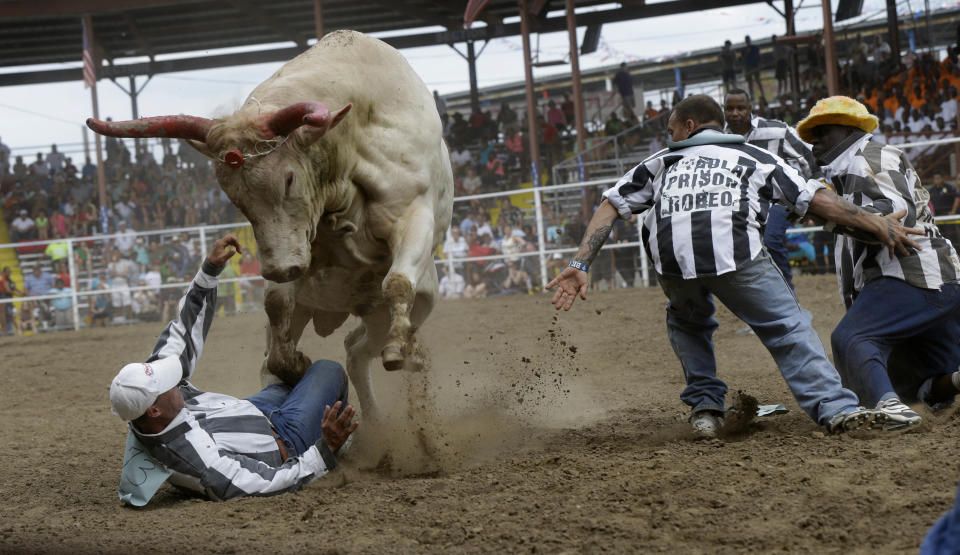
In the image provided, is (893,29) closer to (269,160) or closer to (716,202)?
(716,202)

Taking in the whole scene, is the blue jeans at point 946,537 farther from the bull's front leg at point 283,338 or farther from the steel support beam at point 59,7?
the steel support beam at point 59,7

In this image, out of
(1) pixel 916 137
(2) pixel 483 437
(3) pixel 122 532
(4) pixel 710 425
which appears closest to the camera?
(3) pixel 122 532

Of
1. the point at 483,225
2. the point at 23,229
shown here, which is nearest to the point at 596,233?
the point at 483,225

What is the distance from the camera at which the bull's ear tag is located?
3.69 m

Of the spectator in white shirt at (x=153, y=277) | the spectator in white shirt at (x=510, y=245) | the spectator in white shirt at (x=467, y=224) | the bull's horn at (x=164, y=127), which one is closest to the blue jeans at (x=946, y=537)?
the bull's horn at (x=164, y=127)

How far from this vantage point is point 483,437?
4.75m

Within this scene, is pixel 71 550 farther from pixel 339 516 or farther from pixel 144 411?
pixel 339 516

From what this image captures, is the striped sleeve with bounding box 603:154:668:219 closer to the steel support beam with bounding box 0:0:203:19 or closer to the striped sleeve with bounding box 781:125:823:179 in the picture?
the striped sleeve with bounding box 781:125:823:179

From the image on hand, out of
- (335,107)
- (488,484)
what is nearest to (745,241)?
(488,484)

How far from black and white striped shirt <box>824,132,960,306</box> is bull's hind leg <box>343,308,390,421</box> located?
7.69 feet

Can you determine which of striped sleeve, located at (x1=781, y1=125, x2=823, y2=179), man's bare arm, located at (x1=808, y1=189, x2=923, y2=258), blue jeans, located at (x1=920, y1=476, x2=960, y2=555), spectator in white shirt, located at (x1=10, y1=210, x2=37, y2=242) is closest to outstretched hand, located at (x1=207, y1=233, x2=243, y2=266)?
man's bare arm, located at (x1=808, y1=189, x2=923, y2=258)

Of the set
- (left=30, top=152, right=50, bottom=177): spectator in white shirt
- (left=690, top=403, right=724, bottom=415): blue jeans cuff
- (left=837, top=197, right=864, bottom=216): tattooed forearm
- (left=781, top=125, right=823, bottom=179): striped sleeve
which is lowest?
(left=690, top=403, right=724, bottom=415): blue jeans cuff

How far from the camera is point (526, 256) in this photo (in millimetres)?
12594

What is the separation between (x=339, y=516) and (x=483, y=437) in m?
1.70
